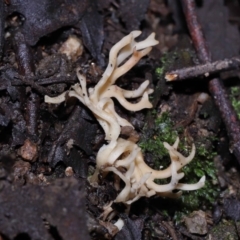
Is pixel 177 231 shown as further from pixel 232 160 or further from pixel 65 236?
pixel 65 236

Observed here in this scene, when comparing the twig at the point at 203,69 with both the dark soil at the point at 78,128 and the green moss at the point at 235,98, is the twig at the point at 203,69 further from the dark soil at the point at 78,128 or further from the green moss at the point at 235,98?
the green moss at the point at 235,98

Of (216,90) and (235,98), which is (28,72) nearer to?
(216,90)

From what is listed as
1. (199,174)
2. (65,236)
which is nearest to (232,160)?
(199,174)

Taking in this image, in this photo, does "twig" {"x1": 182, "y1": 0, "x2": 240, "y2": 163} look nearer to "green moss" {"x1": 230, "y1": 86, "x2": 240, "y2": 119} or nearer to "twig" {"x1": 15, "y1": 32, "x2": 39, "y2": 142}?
"green moss" {"x1": 230, "y1": 86, "x2": 240, "y2": 119}

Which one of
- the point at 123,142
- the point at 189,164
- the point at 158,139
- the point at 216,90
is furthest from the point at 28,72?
the point at 216,90

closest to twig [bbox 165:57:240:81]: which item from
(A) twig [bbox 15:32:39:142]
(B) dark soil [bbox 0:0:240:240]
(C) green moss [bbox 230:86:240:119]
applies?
(B) dark soil [bbox 0:0:240:240]
